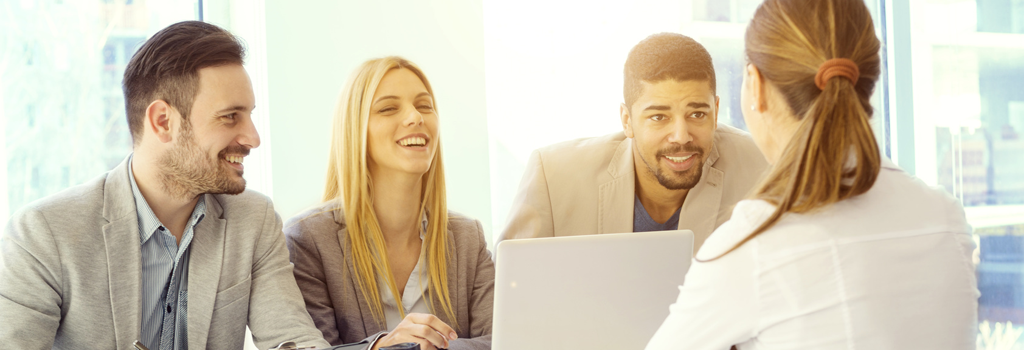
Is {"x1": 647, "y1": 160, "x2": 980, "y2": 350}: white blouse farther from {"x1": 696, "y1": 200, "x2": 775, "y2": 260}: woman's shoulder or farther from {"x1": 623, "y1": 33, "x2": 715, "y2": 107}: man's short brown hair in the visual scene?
{"x1": 623, "y1": 33, "x2": 715, "y2": 107}: man's short brown hair

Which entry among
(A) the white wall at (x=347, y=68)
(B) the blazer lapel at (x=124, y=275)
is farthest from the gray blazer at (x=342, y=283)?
(A) the white wall at (x=347, y=68)

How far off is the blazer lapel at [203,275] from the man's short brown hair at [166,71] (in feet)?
0.90

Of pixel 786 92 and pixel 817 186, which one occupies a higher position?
pixel 786 92

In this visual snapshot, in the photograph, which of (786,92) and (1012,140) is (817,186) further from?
(1012,140)

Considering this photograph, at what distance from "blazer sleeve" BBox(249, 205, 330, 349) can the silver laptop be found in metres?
0.60

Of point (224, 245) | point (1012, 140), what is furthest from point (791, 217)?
Answer: point (1012, 140)

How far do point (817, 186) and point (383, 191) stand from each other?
1.37 metres

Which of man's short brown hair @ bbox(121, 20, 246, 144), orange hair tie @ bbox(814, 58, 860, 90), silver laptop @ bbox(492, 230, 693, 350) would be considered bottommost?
silver laptop @ bbox(492, 230, 693, 350)

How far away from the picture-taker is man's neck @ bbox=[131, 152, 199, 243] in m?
1.60

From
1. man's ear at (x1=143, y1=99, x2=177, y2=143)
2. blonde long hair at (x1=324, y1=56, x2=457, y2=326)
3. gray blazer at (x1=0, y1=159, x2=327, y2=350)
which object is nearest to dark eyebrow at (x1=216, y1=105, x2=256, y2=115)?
man's ear at (x1=143, y1=99, x2=177, y2=143)

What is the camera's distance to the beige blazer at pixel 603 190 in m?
2.16

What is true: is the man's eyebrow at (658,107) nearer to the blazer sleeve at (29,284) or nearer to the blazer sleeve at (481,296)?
the blazer sleeve at (481,296)

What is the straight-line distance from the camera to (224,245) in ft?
5.41

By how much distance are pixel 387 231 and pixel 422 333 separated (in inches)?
24.2
